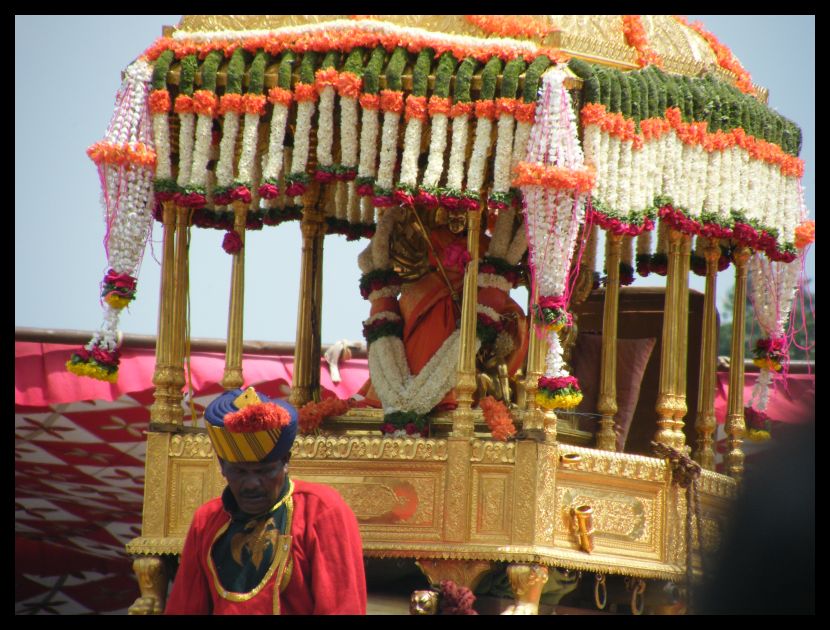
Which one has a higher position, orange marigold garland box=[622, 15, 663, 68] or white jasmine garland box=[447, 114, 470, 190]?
orange marigold garland box=[622, 15, 663, 68]

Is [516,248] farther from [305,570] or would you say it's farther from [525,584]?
[305,570]

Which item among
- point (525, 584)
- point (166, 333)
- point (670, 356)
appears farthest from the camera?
point (670, 356)

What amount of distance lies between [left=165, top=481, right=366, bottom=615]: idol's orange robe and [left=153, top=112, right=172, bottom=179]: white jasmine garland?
339 centimetres

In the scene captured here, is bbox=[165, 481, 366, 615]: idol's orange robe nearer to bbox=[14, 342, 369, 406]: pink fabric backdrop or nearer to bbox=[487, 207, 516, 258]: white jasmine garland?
bbox=[487, 207, 516, 258]: white jasmine garland

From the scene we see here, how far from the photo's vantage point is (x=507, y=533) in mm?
12984

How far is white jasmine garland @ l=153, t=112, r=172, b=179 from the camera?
13.6m

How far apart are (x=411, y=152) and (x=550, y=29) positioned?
1.47 metres

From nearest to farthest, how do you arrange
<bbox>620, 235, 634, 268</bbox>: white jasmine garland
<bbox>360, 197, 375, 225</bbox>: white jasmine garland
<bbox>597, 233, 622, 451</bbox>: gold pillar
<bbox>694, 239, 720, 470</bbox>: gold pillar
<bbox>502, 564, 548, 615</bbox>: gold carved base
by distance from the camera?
<bbox>502, 564, 548, 615</bbox>: gold carved base → <bbox>597, 233, 622, 451</bbox>: gold pillar → <bbox>694, 239, 720, 470</bbox>: gold pillar → <bbox>360, 197, 375, 225</bbox>: white jasmine garland → <bbox>620, 235, 634, 268</bbox>: white jasmine garland

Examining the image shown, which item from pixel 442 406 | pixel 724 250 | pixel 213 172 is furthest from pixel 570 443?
pixel 213 172

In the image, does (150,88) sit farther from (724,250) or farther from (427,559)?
(724,250)

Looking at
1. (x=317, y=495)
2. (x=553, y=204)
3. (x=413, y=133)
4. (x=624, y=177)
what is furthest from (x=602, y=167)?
(x=317, y=495)

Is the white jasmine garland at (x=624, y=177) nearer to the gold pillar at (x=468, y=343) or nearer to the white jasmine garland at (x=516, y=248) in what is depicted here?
the gold pillar at (x=468, y=343)

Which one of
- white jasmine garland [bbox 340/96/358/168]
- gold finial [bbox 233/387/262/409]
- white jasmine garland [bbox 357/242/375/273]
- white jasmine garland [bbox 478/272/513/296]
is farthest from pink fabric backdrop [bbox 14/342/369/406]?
gold finial [bbox 233/387/262/409]

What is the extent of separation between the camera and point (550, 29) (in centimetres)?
1352
